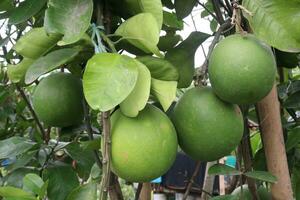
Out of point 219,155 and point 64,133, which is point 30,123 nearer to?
point 64,133

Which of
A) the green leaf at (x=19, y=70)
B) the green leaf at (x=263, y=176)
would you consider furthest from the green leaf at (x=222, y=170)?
the green leaf at (x=19, y=70)

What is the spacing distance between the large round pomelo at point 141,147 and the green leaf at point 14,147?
0.39m

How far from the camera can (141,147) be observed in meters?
0.63

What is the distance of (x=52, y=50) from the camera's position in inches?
28.8

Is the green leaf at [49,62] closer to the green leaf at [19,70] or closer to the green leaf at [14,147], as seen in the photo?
the green leaf at [19,70]

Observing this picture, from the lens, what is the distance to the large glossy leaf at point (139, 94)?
60 cm

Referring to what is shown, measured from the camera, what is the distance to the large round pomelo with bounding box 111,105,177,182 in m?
0.63

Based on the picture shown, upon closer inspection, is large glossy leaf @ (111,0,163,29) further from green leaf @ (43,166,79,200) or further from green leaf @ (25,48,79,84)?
green leaf @ (43,166,79,200)

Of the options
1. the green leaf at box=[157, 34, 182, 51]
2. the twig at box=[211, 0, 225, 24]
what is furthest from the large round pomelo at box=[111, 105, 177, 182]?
the twig at box=[211, 0, 225, 24]

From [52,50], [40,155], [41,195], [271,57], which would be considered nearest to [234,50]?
[271,57]

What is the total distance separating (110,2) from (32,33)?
15 cm

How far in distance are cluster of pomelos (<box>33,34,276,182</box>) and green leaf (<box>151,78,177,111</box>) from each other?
29 millimetres

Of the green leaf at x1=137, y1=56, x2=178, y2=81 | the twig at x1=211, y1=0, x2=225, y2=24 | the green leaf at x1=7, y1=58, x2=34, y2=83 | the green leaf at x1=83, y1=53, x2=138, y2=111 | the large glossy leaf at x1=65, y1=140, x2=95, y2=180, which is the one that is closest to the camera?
the green leaf at x1=83, y1=53, x2=138, y2=111

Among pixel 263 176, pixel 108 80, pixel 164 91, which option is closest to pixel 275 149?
pixel 263 176
